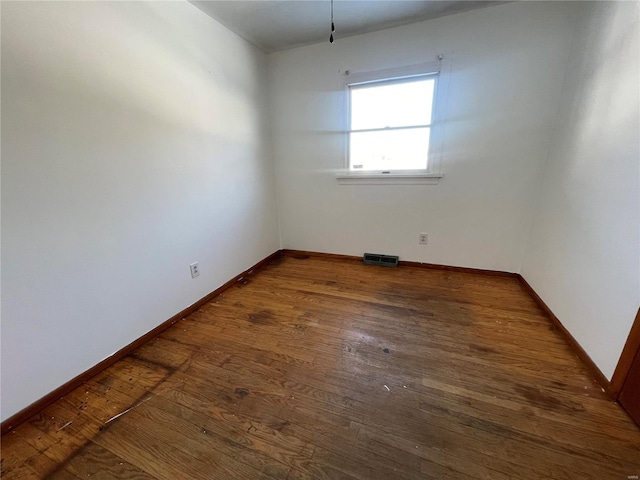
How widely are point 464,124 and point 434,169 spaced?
1.43 ft

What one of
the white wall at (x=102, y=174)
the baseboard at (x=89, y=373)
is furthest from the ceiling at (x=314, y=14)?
the baseboard at (x=89, y=373)

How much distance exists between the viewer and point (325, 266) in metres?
2.84

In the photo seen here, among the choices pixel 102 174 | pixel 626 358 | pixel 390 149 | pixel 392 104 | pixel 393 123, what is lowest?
pixel 626 358

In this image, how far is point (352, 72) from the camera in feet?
7.86

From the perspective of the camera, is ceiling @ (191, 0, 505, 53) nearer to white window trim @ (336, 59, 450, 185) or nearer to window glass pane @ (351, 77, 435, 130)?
white window trim @ (336, 59, 450, 185)

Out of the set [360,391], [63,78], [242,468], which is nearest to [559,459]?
[360,391]

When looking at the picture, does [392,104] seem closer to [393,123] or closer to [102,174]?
[393,123]

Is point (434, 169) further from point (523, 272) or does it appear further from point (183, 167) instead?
point (183, 167)

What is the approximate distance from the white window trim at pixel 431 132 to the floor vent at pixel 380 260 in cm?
81

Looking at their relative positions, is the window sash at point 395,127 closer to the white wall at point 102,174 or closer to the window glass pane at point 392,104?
the window glass pane at point 392,104

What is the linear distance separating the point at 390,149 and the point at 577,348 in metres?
2.06

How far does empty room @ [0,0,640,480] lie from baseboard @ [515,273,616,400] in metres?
0.01

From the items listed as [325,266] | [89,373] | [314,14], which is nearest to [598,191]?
[325,266]

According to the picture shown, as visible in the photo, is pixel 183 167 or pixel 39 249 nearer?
pixel 39 249
